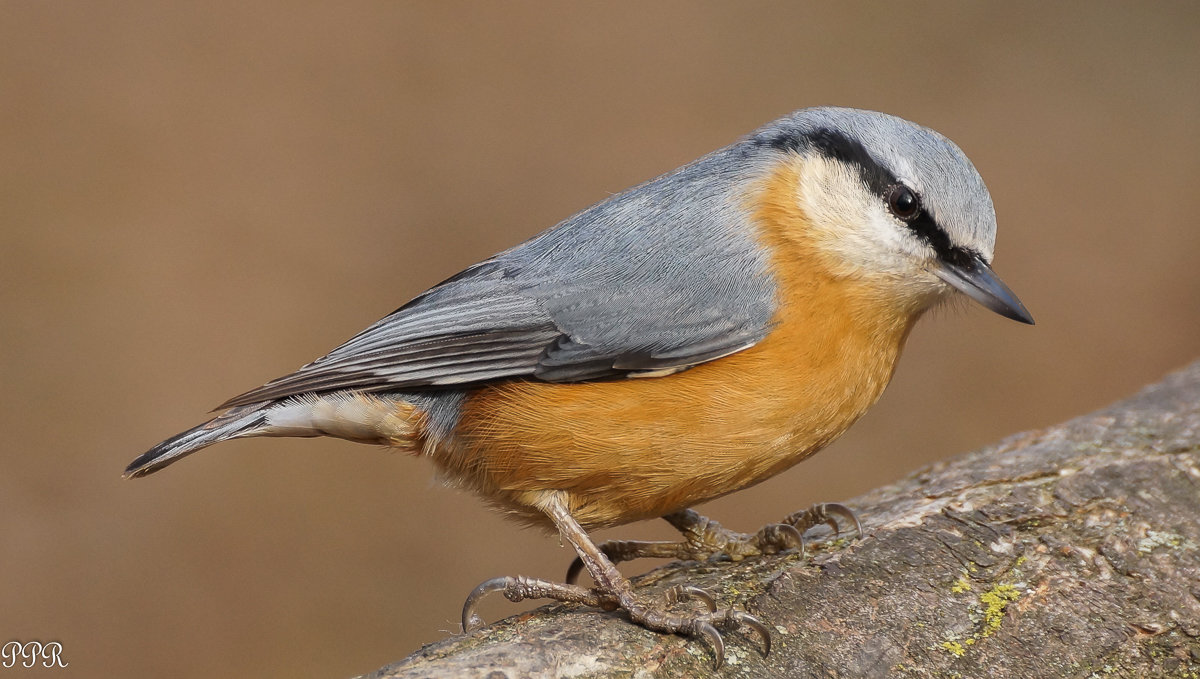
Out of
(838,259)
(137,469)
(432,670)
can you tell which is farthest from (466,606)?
(838,259)

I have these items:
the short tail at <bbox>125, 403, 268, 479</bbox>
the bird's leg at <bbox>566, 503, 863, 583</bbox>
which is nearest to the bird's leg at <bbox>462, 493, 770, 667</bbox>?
the bird's leg at <bbox>566, 503, 863, 583</bbox>

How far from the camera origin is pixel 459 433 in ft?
9.59

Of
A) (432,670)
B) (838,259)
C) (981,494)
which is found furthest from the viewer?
(981,494)

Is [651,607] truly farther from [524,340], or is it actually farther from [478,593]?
[524,340]

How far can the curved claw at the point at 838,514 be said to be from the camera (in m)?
2.97

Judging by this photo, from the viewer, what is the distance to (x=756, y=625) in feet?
8.13

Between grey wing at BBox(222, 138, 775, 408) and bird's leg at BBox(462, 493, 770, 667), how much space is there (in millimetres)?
420

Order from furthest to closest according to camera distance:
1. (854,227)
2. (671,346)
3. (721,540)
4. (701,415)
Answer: (721,540)
(854,227)
(671,346)
(701,415)

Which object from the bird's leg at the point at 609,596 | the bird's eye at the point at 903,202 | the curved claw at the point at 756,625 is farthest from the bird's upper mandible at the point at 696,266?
the curved claw at the point at 756,625

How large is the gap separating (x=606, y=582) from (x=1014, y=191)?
6.41 m

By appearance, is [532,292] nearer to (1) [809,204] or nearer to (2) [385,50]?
(1) [809,204]

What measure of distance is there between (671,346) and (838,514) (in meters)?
0.77

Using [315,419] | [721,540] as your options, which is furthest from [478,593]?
[721,540]

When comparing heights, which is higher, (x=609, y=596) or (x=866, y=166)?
(x=866, y=166)
